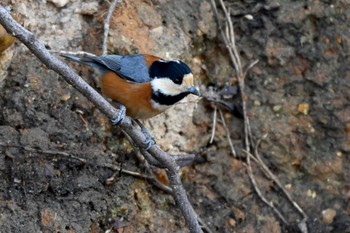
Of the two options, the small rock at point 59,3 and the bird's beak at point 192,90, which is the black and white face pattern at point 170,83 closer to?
the bird's beak at point 192,90

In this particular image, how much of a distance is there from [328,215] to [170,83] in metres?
1.50

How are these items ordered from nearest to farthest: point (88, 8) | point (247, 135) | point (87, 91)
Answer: point (87, 91) → point (88, 8) → point (247, 135)

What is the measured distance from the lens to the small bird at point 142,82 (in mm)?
3676

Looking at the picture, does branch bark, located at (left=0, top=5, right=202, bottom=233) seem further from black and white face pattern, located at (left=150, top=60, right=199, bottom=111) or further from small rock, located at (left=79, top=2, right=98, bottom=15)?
small rock, located at (left=79, top=2, right=98, bottom=15)

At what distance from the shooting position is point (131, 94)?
3.71 meters

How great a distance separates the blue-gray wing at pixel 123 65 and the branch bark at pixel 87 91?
0.33 m

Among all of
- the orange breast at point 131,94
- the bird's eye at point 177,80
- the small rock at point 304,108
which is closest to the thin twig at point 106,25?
the orange breast at point 131,94

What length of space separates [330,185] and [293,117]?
19.9 inches

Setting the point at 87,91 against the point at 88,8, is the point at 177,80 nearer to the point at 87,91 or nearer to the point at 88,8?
the point at 87,91

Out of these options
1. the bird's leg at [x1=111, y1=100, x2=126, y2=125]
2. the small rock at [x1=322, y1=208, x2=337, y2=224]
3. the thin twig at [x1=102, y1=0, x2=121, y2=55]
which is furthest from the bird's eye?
the small rock at [x1=322, y1=208, x2=337, y2=224]

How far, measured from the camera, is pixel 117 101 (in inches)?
148

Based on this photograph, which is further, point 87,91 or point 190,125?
point 190,125

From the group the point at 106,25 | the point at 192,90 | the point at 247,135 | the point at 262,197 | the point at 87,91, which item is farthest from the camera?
the point at 247,135

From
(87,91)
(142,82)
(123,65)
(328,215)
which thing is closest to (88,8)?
(123,65)
